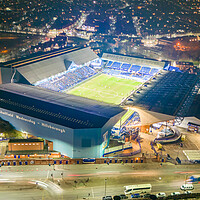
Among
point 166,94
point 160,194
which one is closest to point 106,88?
point 166,94

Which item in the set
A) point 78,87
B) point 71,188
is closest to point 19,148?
point 71,188

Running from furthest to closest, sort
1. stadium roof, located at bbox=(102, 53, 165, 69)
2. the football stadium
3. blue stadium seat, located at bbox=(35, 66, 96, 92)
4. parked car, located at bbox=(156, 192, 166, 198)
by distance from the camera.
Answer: stadium roof, located at bbox=(102, 53, 165, 69) < blue stadium seat, located at bbox=(35, 66, 96, 92) < the football stadium < parked car, located at bbox=(156, 192, 166, 198)

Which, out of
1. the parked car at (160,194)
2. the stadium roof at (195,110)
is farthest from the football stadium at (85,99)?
the parked car at (160,194)

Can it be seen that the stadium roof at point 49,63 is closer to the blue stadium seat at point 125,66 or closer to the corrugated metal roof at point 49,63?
the corrugated metal roof at point 49,63

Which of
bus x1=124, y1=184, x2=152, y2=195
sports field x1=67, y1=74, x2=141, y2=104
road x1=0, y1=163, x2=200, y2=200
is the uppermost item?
sports field x1=67, y1=74, x2=141, y2=104

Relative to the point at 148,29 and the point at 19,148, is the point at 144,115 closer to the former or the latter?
the point at 19,148

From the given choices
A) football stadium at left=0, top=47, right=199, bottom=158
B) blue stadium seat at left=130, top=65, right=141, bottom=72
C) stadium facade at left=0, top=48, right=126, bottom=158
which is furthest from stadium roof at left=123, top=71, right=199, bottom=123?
blue stadium seat at left=130, top=65, right=141, bottom=72

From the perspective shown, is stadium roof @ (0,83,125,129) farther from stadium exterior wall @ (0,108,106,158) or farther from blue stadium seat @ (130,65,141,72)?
blue stadium seat @ (130,65,141,72)
